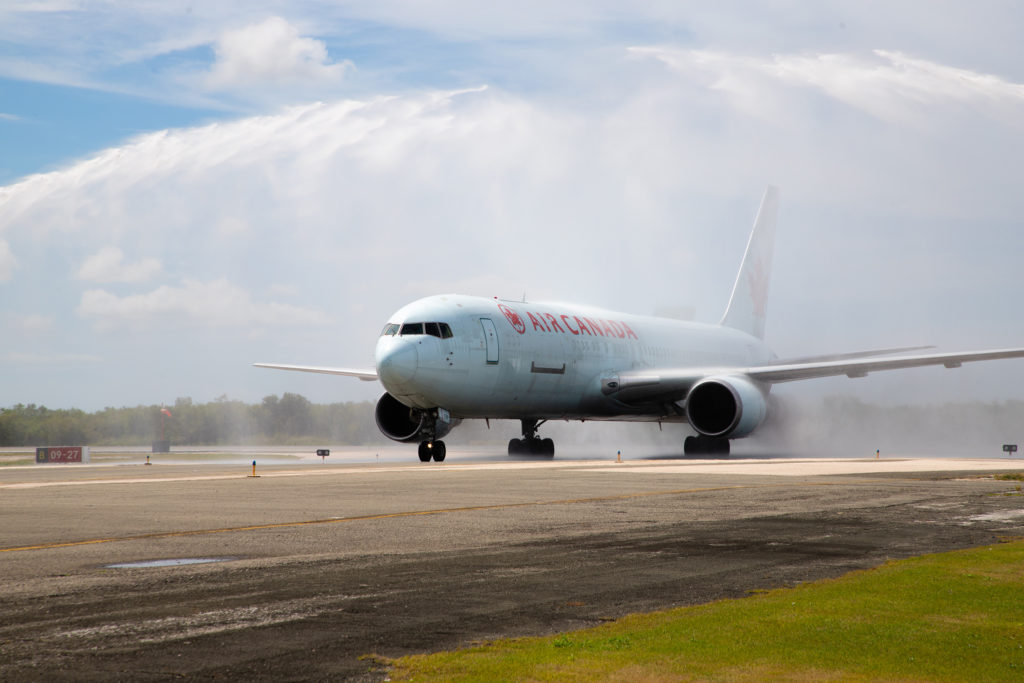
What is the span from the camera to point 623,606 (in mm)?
7086

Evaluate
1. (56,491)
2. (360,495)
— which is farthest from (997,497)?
(56,491)

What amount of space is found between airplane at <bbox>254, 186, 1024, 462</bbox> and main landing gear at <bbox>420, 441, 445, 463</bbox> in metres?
0.04

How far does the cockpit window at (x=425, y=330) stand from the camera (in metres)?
31.4

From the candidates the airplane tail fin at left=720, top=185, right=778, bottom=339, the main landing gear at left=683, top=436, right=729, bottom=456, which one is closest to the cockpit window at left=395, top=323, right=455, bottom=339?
the main landing gear at left=683, top=436, right=729, bottom=456

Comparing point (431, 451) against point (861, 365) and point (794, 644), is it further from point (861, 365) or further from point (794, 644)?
point (794, 644)

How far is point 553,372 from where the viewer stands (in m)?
36.5

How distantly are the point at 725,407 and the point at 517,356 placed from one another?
8.36 m

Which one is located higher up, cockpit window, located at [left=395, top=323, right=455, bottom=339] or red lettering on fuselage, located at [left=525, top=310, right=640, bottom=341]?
red lettering on fuselage, located at [left=525, top=310, right=640, bottom=341]

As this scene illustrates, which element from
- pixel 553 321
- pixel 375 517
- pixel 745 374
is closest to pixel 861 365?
pixel 745 374

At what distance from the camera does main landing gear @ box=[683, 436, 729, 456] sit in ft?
129

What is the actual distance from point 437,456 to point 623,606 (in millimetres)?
25908

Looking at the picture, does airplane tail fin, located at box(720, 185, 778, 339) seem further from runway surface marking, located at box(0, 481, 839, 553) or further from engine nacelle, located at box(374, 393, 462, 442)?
runway surface marking, located at box(0, 481, 839, 553)

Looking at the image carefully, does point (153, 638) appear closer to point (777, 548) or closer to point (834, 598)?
point (834, 598)

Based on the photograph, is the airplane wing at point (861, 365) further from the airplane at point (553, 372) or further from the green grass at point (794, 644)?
the green grass at point (794, 644)
